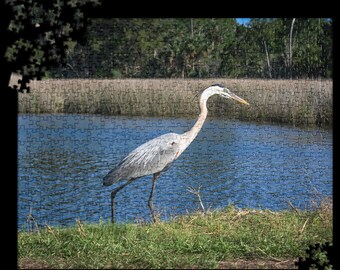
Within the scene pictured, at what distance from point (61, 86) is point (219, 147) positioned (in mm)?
1772

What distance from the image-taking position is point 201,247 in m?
4.45

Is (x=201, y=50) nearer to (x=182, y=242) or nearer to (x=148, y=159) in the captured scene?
(x=148, y=159)

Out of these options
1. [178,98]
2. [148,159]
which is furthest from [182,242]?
[178,98]

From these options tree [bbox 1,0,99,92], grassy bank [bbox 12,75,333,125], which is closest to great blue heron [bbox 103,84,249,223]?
grassy bank [bbox 12,75,333,125]

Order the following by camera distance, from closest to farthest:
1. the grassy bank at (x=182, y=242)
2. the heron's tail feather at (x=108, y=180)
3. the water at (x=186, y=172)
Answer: the grassy bank at (x=182, y=242) < the water at (x=186, y=172) < the heron's tail feather at (x=108, y=180)

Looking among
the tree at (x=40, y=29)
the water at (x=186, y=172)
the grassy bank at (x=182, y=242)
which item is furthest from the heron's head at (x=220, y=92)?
the tree at (x=40, y=29)

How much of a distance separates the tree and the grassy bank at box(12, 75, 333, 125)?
2.75 meters

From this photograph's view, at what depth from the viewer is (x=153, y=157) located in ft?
20.2

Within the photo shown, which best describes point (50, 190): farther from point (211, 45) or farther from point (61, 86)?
point (211, 45)

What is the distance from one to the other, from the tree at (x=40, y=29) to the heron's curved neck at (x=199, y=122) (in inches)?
146

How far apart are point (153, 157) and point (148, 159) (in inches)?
2.2

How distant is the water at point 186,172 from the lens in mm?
5770

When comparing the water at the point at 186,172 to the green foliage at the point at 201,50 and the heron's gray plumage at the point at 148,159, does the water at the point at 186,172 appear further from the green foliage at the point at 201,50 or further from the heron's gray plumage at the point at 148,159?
the green foliage at the point at 201,50
